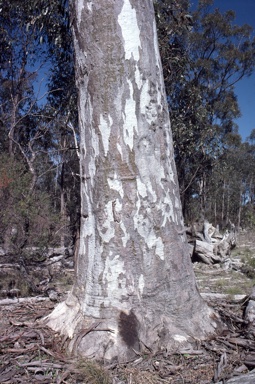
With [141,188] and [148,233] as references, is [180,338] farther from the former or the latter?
[141,188]

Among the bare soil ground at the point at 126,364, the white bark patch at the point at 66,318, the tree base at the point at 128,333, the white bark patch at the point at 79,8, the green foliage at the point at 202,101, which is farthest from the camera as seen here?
the green foliage at the point at 202,101

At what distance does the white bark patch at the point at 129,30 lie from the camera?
9.24 feet

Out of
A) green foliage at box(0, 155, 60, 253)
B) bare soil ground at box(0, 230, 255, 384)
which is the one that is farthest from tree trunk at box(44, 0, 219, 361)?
green foliage at box(0, 155, 60, 253)

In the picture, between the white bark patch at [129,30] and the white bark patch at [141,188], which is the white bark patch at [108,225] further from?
the white bark patch at [129,30]

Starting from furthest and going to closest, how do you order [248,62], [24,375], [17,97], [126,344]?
[248,62] → [17,97] → [126,344] → [24,375]

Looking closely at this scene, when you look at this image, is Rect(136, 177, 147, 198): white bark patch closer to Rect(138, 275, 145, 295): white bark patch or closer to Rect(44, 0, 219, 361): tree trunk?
Rect(44, 0, 219, 361): tree trunk

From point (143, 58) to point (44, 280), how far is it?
14.9 feet

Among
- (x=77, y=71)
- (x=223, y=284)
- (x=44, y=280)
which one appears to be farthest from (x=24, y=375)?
(x=223, y=284)

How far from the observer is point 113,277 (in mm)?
2738

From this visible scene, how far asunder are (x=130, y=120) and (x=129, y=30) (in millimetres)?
594

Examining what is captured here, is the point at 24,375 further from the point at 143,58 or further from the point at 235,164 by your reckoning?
the point at 235,164

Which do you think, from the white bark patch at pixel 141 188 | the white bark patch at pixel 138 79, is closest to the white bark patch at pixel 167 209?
the white bark patch at pixel 141 188

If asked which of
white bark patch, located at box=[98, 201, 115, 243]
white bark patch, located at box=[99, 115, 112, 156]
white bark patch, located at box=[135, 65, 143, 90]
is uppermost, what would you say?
white bark patch, located at box=[135, 65, 143, 90]

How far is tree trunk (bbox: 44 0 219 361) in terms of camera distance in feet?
8.93
